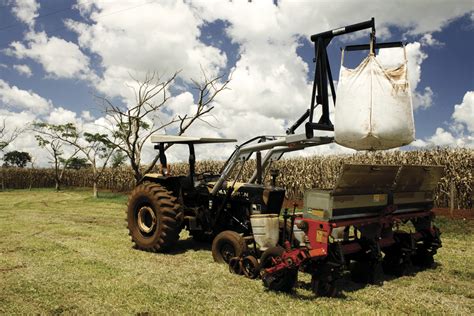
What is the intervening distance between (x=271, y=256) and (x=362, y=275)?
4.57 feet

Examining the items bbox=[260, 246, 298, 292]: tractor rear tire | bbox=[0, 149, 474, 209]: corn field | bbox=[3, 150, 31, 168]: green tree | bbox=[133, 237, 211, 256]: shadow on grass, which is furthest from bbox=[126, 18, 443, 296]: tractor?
bbox=[3, 150, 31, 168]: green tree

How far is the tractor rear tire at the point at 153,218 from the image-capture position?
768cm

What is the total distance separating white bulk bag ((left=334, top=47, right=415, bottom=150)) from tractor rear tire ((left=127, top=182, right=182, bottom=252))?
3913 millimetres

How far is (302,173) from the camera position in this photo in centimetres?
2150

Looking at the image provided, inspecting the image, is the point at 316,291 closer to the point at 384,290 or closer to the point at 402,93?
the point at 384,290

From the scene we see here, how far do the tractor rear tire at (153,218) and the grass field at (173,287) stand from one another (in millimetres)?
267

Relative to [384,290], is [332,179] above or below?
above

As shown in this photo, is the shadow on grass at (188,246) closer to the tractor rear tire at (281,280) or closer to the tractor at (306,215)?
the tractor at (306,215)

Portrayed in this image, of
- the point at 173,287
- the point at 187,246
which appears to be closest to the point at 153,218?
the point at 187,246

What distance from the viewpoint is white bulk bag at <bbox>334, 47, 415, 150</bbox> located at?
4.70 m

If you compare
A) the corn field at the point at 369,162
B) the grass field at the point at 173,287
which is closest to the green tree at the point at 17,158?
the corn field at the point at 369,162

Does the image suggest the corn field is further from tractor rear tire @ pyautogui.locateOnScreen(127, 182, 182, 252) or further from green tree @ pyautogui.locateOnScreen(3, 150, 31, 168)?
green tree @ pyautogui.locateOnScreen(3, 150, 31, 168)

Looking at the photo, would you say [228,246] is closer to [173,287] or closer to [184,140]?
[173,287]

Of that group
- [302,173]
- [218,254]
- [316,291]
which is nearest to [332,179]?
[302,173]
